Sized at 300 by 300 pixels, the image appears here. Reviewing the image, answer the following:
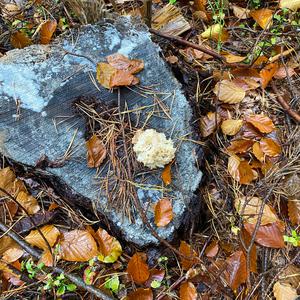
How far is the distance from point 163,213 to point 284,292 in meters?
0.69

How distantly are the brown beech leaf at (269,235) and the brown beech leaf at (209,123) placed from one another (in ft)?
1.92

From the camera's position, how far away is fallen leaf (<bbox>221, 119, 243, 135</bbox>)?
223 centimetres

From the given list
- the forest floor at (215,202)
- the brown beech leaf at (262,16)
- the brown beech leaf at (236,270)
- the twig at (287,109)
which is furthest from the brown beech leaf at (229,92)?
the brown beech leaf at (236,270)

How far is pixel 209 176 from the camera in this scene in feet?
7.16

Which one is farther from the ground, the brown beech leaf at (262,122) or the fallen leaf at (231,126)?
the fallen leaf at (231,126)

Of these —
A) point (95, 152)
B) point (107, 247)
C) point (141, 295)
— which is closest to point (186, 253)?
point (141, 295)

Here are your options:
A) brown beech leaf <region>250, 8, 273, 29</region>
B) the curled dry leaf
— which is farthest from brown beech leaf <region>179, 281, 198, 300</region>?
brown beech leaf <region>250, 8, 273, 29</region>

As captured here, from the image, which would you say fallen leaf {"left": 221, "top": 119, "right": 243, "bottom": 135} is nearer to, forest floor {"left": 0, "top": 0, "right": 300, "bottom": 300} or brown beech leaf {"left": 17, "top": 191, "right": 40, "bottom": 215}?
forest floor {"left": 0, "top": 0, "right": 300, "bottom": 300}

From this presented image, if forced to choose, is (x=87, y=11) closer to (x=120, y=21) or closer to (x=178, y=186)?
(x=120, y=21)

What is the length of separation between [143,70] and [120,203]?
78 cm

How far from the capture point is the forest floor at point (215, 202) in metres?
1.91

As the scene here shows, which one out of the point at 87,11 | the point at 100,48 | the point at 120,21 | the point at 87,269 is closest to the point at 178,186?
the point at 87,269

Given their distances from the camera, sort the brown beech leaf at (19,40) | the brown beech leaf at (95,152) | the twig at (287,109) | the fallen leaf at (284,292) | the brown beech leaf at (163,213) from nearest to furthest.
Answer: the fallen leaf at (284,292)
the brown beech leaf at (163,213)
the brown beech leaf at (95,152)
the twig at (287,109)
the brown beech leaf at (19,40)

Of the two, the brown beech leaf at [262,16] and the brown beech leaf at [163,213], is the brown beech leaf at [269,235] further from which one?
the brown beech leaf at [262,16]
